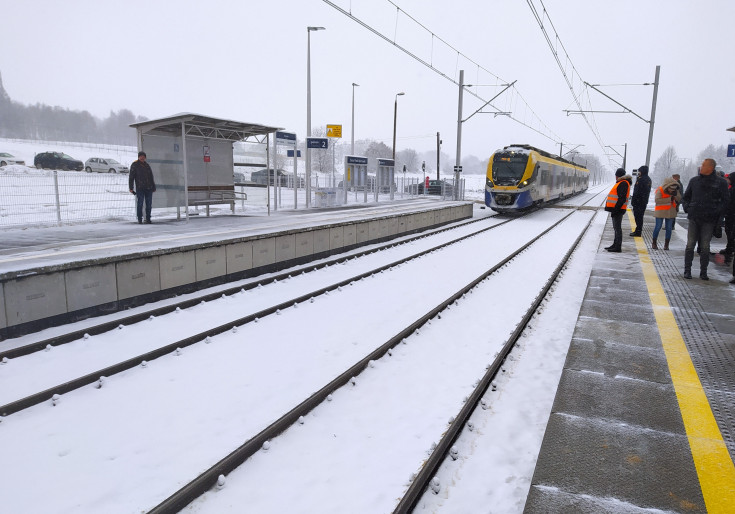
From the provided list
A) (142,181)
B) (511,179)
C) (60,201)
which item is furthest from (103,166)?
(511,179)

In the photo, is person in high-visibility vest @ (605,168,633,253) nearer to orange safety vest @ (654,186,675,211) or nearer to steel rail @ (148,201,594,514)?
orange safety vest @ (654,186,675,211)

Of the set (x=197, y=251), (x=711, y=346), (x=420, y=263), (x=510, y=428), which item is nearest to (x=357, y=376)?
(x=510, y=428)

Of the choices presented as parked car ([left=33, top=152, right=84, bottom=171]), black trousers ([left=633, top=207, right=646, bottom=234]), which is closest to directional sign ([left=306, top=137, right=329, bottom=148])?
black trousers ([left=633, top=207, right=646, bottom=234])

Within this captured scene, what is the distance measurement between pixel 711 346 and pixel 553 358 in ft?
5.53

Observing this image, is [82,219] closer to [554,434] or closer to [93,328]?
[93,328]

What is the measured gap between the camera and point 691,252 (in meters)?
8.33

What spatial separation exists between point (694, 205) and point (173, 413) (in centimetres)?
834

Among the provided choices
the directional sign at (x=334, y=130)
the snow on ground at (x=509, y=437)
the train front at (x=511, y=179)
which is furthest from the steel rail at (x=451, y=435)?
the directional sign at (x=334, y=130)

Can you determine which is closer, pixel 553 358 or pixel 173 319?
pixel 553 358

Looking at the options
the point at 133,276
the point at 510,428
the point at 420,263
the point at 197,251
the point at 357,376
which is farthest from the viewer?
the point at 420,263

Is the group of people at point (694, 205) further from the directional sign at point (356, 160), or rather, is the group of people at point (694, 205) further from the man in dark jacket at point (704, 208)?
the directional sign at point (356, 160)

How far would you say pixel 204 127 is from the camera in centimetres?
1412

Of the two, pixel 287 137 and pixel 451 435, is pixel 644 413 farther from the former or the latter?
pixel 287 137

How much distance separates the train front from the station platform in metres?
A: 13.7
